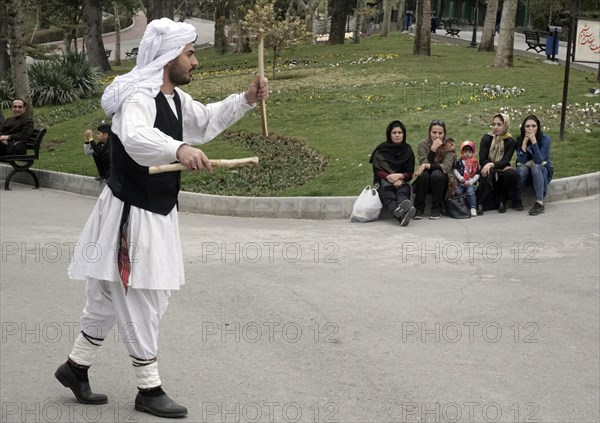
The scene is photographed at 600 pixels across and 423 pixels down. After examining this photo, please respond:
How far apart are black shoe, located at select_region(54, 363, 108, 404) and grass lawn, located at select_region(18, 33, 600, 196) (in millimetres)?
7919

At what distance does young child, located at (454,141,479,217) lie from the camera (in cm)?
1282

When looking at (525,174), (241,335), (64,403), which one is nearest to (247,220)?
(525,174)

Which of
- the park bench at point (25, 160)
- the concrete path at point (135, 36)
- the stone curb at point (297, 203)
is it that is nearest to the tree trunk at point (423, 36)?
the park bench at point (25, 160)

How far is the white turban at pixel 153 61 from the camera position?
5.80 m

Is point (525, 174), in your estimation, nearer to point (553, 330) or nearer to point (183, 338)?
point (553, 330)

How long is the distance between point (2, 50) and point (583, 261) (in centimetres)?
3227

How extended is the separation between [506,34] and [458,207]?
53.7 ft

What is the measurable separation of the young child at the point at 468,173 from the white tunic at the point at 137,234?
716 cm

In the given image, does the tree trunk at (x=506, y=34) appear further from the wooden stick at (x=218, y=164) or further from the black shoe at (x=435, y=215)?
the wooden stick at (x=218, y=164)

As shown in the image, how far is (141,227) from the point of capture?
5.84 m

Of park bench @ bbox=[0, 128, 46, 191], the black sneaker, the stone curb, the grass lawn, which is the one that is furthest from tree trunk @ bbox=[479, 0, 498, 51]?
the black sneaker

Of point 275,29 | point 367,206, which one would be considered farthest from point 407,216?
point 275,29

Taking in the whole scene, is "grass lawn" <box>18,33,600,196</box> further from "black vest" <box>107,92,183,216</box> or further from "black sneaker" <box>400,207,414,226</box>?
"black vest" <box>107,92,183,216</box>

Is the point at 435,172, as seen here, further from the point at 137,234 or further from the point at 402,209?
the point at 137,234
